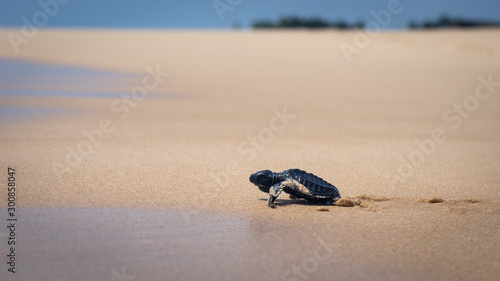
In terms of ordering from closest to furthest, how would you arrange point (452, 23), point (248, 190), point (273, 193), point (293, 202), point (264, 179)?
1. point (273, 193)
2. point (264, 179)
3. point (293, 202)
4. point (248, 190)
5. point (452, 23)

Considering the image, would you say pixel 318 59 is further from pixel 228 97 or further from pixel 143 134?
pixel 143 134

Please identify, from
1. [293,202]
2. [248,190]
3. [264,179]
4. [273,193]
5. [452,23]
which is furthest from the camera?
[452,23]

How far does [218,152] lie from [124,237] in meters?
2.34

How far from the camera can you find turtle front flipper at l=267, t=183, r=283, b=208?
3408 mm

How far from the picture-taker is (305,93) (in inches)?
397

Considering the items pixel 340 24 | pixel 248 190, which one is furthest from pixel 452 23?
pixel 248 190

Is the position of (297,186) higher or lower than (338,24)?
lower

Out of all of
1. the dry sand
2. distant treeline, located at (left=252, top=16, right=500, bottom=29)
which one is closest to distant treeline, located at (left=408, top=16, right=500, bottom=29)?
distant treeline, located at (left=252, top=16, right=500, bottom=29)

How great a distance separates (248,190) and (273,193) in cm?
50

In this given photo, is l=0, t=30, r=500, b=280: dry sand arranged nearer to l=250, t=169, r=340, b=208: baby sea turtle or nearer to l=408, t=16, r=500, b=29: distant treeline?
l=250, t=169, r=340, b=208: baby sea turtle

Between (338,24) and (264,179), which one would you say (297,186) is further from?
(338,24)

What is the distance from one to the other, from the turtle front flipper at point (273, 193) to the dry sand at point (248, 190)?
0.23 ft

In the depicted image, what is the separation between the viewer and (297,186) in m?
3.47

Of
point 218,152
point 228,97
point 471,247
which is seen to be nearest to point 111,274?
point 471,247
